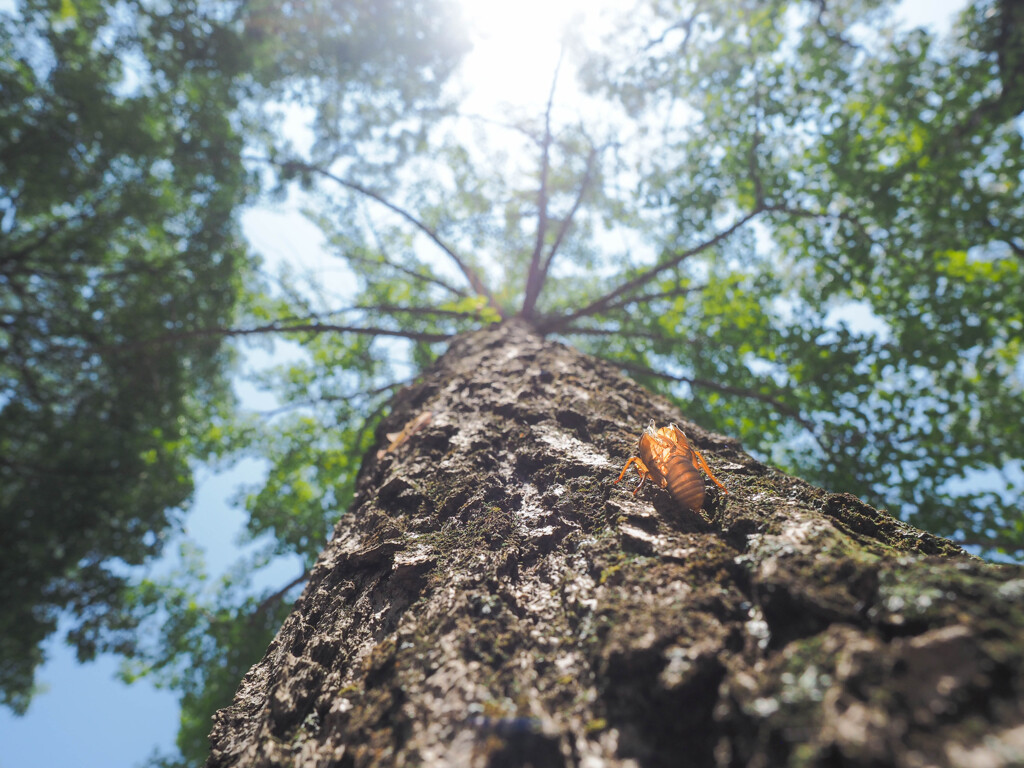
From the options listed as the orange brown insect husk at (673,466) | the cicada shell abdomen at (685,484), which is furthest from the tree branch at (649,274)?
the cicada shell abdomen at (685,484)

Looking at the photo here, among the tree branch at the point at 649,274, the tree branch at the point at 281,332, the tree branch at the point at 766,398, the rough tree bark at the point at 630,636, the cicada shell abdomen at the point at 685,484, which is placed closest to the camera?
the rough tree bark at the point at 630,636

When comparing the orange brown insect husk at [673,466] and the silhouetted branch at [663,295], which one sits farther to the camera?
the silhouetted branch at [663,295]

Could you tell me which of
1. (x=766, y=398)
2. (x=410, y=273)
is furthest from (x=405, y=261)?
(x=766, y=398)

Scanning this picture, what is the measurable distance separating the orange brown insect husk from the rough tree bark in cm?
6

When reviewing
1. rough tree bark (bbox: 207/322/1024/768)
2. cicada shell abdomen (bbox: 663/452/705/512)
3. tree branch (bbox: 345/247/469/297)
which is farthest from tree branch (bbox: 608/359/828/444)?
cicada shell abdomen (bbox: 663/452/705/512)

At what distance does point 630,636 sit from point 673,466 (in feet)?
2.14

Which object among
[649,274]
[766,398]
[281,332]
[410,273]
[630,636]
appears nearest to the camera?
[630,636]

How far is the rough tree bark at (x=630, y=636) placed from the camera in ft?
A: 2.32

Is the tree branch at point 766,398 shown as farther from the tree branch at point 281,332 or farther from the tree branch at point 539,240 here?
the tree branch at point 281,332

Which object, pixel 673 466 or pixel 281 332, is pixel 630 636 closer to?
pixel 673 466

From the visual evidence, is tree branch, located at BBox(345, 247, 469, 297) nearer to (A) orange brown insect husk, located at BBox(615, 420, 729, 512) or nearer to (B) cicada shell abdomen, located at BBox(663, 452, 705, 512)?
(A) orange brown insect husk, located at BBox(615, 420, 729, 512)

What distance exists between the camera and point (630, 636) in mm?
1010

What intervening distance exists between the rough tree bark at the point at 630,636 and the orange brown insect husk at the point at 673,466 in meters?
0.06

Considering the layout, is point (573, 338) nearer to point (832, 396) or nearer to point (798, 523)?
point (832, 396)
